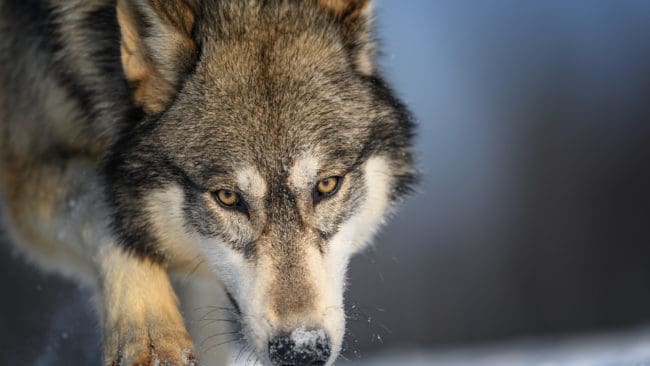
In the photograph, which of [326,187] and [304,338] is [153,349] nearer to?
[304,338]

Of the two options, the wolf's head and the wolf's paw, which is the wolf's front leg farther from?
the wolf's head

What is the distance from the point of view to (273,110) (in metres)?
3.59

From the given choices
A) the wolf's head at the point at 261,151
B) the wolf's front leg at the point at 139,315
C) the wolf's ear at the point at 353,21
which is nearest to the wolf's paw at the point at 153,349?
the wolf's front leg at the point at 139,315

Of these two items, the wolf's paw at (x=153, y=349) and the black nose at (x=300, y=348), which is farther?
the wolf's paw at (x=153, y=349)

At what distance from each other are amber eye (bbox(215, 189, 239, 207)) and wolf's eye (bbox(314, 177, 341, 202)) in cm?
31

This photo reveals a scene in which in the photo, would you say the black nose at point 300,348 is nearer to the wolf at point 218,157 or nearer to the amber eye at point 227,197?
the wolf at point 218,157

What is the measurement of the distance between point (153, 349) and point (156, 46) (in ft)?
3.93

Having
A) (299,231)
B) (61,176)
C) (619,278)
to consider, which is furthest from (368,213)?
(619,278)

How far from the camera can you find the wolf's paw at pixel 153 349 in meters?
3.58

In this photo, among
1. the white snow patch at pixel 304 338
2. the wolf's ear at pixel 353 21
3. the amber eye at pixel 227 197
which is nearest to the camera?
the white snow patch at pixel 304 338

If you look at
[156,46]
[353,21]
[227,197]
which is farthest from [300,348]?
[353,21]

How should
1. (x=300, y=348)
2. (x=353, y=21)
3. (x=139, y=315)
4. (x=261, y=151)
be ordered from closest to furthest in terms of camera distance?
(x=300, y=348) → (x=261, y=151) → (x=139, y=315) → (x=353, y=21)

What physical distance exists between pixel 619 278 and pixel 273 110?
46.9 ft

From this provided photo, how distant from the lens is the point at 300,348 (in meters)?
3.24
